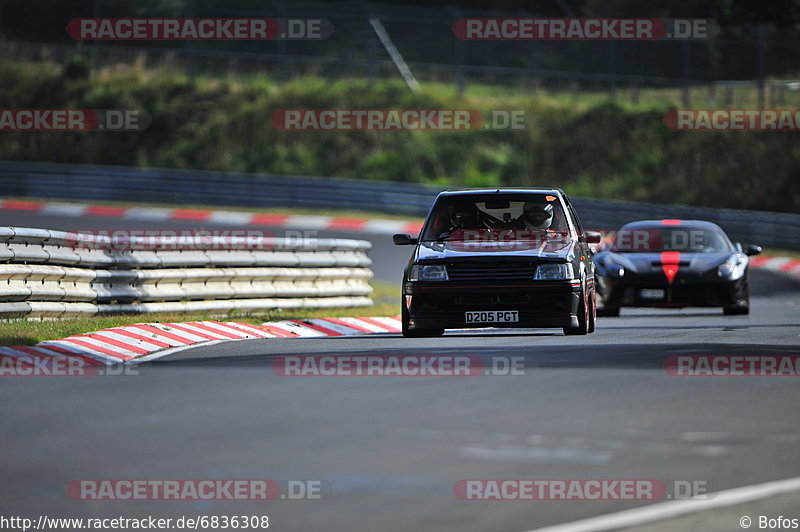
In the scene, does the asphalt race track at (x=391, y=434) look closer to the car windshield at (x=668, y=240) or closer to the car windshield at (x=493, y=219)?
the car windshield at (x=493, y=219)

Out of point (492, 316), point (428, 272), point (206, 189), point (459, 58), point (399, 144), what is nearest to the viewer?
point (492, 316)

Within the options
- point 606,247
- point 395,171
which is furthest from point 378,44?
point 606,247

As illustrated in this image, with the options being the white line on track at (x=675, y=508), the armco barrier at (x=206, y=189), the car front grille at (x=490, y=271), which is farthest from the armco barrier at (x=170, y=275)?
the armco barrier at (x=206, y=189)

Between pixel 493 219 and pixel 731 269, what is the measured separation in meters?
5.36

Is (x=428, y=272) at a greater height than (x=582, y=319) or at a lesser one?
greater

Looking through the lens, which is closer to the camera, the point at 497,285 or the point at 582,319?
the point at 497,285

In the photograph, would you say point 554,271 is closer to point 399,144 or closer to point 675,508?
point 675,508

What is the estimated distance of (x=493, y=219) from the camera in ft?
49.2

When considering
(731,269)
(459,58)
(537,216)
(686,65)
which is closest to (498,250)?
(537,216)

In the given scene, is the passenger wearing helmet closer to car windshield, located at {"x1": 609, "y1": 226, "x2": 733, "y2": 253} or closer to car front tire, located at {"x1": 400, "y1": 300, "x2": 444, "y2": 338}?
car front tire, located at {"x1": 400, "y1": 300, "x2": 444, "y2": 338}

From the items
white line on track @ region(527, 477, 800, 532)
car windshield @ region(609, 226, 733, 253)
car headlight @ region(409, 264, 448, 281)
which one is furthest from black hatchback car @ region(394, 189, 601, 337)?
white line on track @ region(527, 477, 800, 532)

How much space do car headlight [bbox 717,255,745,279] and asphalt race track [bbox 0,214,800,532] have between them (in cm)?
703

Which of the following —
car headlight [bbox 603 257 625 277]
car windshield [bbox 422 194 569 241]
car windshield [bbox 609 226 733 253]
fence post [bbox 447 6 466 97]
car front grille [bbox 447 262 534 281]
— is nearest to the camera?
car front grille [bbox 447 262 534 281]

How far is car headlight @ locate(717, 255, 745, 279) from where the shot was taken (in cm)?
1909
